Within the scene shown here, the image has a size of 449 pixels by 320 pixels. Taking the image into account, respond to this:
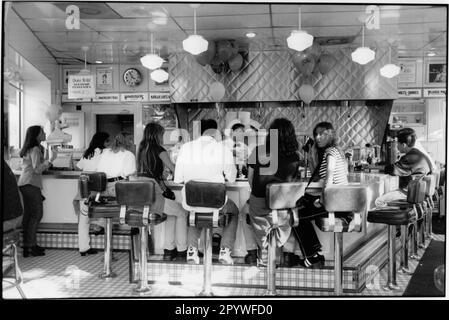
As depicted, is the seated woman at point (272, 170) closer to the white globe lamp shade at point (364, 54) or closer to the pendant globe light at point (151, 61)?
the white globe lamp shade at point (364, 54)

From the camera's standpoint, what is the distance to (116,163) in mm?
4906

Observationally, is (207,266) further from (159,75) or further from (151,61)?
(159,75)

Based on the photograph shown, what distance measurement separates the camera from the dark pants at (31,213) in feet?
16.1

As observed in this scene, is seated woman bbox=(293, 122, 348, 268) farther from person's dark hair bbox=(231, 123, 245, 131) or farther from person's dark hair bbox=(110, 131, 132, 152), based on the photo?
person's dark hair bbox=(231, 123, 245, 131)

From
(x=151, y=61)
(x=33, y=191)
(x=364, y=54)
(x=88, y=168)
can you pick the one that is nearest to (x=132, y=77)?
(x=151, y=61)

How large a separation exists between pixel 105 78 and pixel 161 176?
4.46ft

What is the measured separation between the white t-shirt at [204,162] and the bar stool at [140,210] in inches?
13.3

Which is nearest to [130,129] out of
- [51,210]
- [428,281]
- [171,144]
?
[171,144]

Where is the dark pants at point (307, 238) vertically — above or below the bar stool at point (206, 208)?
below

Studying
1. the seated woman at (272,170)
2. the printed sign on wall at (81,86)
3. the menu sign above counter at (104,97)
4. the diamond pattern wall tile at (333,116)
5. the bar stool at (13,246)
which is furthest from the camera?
the diamond pattern wall tile at (333,116)

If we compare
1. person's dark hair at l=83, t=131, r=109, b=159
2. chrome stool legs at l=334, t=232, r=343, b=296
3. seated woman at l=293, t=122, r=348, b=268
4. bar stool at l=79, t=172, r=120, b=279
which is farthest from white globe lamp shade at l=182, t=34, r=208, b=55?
chrome stool legs at l=334, t=232, r=343, b=296

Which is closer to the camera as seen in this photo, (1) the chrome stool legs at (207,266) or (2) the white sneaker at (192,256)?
(1) the chrome stool legs at (207,266)

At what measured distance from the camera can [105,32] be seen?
5570mm

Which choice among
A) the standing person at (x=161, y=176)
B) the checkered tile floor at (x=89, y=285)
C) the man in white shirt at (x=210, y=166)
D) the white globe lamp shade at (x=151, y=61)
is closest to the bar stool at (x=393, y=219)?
the checkered tile floor at (x=89, y=285)
